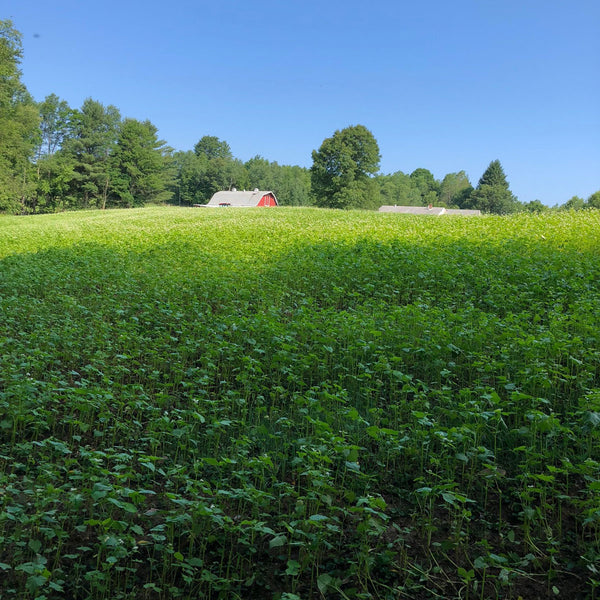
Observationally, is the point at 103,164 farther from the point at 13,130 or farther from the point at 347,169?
the point at 347,169

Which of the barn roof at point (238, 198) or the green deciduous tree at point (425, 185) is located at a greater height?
the green deciduous tree at point (425, 185)

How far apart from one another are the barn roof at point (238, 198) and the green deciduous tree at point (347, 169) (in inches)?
387

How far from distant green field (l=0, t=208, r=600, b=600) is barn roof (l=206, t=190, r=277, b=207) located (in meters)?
64.3

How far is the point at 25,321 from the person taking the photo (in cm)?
760

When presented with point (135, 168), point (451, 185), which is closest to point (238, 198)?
point (135, 168)

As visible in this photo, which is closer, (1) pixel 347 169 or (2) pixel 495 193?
(1) pixel 347 169

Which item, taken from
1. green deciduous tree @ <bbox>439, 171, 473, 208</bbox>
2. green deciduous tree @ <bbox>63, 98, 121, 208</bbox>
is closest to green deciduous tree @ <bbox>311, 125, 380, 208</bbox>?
green deciduous tree @ <bbox>63, 98, 121, 208</bbox>

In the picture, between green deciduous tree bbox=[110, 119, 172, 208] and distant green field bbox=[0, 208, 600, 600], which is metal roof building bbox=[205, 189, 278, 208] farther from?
distant green field bbox=[0, 208, 600, 600]

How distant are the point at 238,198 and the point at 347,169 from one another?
60.3 ft

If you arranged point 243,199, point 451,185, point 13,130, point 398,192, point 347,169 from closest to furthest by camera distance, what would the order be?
1. point 13,130
2. point 347,169
3. point 243,199
4. point 398,192
5. point 451,185

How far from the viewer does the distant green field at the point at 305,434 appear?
2971 millimetres

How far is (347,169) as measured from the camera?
215 feet

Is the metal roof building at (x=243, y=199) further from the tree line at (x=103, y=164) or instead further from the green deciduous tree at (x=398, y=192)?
the green deciduous tree at (x=398, y=192)

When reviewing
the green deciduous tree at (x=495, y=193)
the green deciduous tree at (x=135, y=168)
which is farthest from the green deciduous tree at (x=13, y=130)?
the green deciduous tree at (x=495, y=193)
